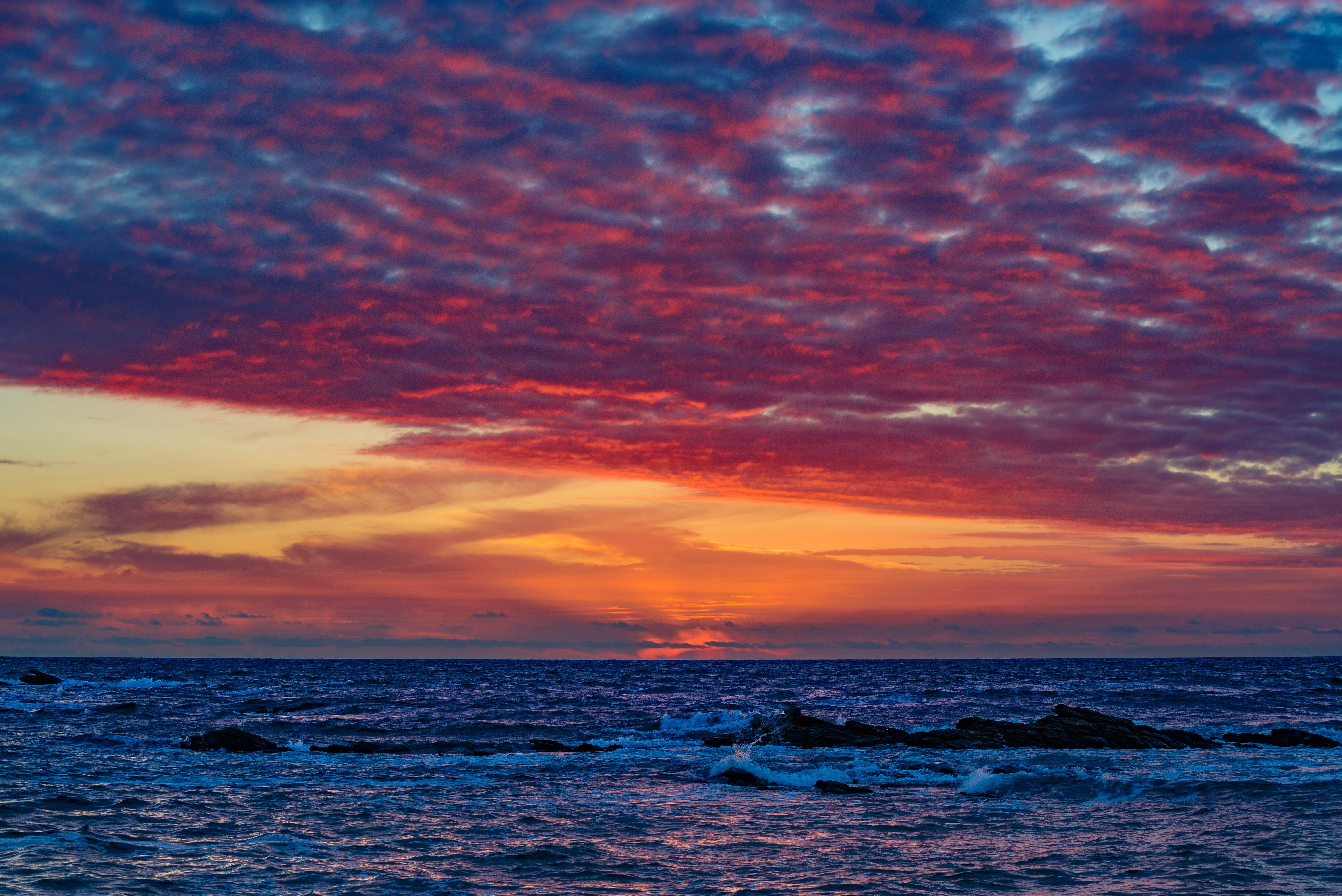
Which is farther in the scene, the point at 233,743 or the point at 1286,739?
the point at 1286,739

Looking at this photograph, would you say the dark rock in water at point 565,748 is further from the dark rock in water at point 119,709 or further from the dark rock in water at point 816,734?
the dark rock in water at point 119,709

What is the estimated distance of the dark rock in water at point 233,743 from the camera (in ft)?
117

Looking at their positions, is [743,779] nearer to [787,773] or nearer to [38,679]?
[787,773]

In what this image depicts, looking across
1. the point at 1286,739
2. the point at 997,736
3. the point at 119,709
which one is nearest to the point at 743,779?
the point at 997,736

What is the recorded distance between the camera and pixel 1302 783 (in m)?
26.6

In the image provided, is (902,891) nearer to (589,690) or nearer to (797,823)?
(797,823)

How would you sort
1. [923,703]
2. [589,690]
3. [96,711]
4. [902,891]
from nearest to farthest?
[902,891] → [96,711] → [923,703] → [589,690]

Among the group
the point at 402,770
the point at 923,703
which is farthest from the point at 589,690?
the point at 402,770

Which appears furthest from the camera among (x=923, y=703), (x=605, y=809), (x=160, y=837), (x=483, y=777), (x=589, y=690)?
(x=589, y=690)

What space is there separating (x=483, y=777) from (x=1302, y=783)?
23975mm

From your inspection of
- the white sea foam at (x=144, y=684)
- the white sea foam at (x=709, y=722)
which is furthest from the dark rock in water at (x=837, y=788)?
the white sea foam at (x=144, y=684)

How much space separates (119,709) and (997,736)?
49433 mm

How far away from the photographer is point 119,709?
185 feet

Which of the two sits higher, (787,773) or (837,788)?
(837,788)
